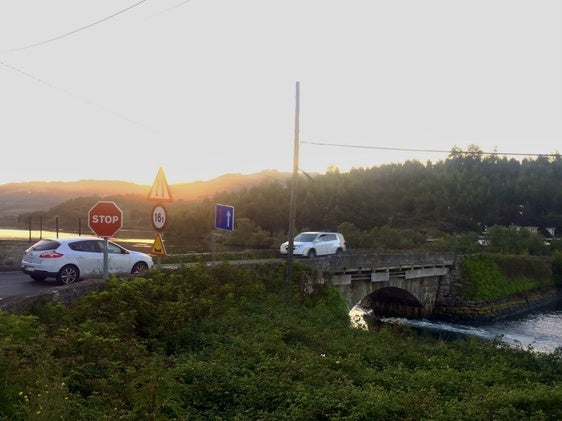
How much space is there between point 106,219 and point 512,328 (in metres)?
30.1

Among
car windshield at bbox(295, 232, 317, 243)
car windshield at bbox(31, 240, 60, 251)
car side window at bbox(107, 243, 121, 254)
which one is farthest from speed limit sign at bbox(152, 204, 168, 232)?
car windshield at bbox(295, 232, 317, 243)

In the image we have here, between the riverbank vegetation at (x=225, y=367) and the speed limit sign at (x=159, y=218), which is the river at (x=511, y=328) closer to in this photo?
the riverbank vegetation at (x=225, y=367)

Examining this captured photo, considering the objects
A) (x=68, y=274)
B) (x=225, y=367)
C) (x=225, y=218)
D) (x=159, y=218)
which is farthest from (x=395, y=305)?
(x=225, y=367)

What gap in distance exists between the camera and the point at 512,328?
34.7 meters

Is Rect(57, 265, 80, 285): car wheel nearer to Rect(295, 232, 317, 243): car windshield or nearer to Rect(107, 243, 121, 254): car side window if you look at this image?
Rect(107, 243, 121, 254): car side window

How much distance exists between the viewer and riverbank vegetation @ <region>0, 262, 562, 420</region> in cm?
647

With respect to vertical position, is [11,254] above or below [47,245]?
below

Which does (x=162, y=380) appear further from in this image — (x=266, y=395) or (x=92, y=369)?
(x=266, y=395)

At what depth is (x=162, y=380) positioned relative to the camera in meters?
7.02

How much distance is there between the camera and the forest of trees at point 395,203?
255ft

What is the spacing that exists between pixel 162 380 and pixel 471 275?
38697mm

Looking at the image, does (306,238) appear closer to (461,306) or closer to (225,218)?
(225,218)

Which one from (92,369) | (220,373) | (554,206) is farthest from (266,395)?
(554,206)

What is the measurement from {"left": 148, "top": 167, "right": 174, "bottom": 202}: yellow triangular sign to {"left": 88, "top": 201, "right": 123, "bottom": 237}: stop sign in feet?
2.90
